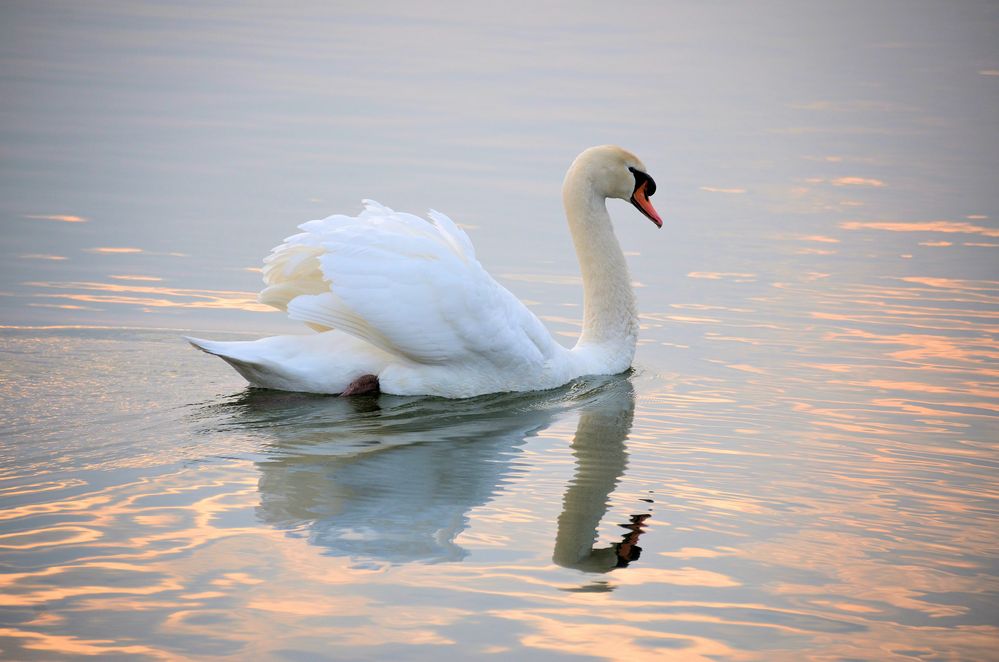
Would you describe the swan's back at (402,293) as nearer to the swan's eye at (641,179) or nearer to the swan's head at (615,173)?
the swan's head at (615,173)

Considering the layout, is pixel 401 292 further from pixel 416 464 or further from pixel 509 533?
pixel 509 533

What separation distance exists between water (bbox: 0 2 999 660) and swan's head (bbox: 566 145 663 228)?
3.36 ft

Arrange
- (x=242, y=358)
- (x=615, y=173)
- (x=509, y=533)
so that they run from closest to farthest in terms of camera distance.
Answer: (x=509, y=533) → (x=242, y=358) → (x=615, y=173)

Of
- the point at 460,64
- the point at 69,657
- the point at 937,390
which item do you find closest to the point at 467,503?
the point at 69,657

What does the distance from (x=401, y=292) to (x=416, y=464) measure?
4.17ft

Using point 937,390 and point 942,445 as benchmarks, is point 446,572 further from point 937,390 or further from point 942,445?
point 937,390

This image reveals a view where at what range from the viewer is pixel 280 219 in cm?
1334

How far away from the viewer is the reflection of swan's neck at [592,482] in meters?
6.36

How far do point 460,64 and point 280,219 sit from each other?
11.0 meters

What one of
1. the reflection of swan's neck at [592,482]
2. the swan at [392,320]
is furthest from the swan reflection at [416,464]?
the swan at [392,320]

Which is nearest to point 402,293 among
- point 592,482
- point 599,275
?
Answer: point 592,482

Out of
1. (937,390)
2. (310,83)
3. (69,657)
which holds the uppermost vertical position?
(310,83)

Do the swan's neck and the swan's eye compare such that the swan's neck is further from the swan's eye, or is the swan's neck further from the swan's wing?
the swan's wing

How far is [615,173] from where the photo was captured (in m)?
10.5
